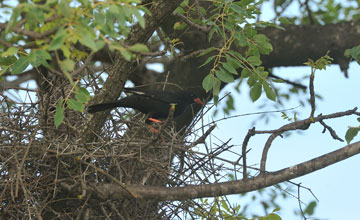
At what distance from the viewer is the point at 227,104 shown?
9.63 m

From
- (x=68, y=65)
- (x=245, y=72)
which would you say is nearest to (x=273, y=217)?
(x=245, y=72)

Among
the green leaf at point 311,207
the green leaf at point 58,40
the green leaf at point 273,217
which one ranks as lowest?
the green leaf at point 58,40

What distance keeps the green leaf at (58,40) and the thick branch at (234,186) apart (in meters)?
1.85

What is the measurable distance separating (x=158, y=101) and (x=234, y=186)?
163cm

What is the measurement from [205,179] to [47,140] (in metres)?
1.40

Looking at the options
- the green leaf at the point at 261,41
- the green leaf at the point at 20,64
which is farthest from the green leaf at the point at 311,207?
the green leaf at the point at 20,64

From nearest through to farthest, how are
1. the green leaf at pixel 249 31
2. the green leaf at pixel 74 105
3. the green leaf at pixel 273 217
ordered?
the green leaf at pixel 74 105
the green leaf at pixel 249 31
the green leaf at pixel 273 217

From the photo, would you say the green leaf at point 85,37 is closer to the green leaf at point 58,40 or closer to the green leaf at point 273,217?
the green leaf at point 58,40

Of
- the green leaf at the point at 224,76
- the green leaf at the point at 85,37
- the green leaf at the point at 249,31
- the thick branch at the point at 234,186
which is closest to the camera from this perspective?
the green leaf at the point at 85,37

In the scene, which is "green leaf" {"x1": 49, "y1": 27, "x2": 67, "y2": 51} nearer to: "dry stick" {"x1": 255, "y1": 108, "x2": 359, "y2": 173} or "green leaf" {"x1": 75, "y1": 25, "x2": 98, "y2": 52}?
"green leaf" {"x1": 75, "y1": 25, "x2": 98, "y2": 52}

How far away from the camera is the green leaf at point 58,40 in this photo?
256 centimetres

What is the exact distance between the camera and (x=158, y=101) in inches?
218

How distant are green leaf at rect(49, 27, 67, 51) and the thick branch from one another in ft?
6.08

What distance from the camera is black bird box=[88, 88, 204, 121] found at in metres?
5.32
